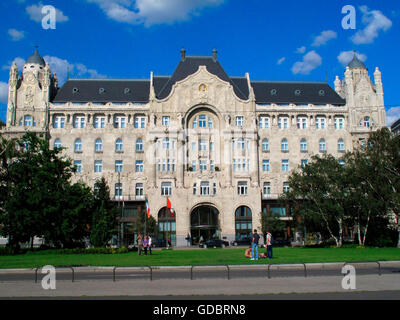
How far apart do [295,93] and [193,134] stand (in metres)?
22.7

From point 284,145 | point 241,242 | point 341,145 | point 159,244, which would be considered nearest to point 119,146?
point 159,244

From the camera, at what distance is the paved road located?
63.6 feet

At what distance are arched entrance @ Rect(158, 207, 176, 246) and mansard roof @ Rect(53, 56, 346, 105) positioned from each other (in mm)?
21125

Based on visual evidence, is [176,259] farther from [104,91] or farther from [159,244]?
[104,91]

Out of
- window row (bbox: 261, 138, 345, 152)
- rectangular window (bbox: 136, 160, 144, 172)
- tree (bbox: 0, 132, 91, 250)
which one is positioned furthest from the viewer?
window row (bbox: 261, 138, 345, 152)

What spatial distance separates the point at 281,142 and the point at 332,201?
2599 centimetres

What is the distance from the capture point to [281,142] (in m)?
74.3

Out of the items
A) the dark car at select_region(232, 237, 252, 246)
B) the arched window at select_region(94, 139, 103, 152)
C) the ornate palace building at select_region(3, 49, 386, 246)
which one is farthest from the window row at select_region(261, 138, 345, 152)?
the arched window at select_region(94, 139, 103, 152)

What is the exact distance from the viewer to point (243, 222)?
67.2 metres

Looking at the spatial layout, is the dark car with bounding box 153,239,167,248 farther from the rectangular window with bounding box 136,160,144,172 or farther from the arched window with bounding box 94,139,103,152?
the arched window with bounding box 94,139,103,152

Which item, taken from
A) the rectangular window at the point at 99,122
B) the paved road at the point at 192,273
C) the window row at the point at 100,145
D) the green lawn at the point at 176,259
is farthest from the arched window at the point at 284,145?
the paved road at the point at 192,273
